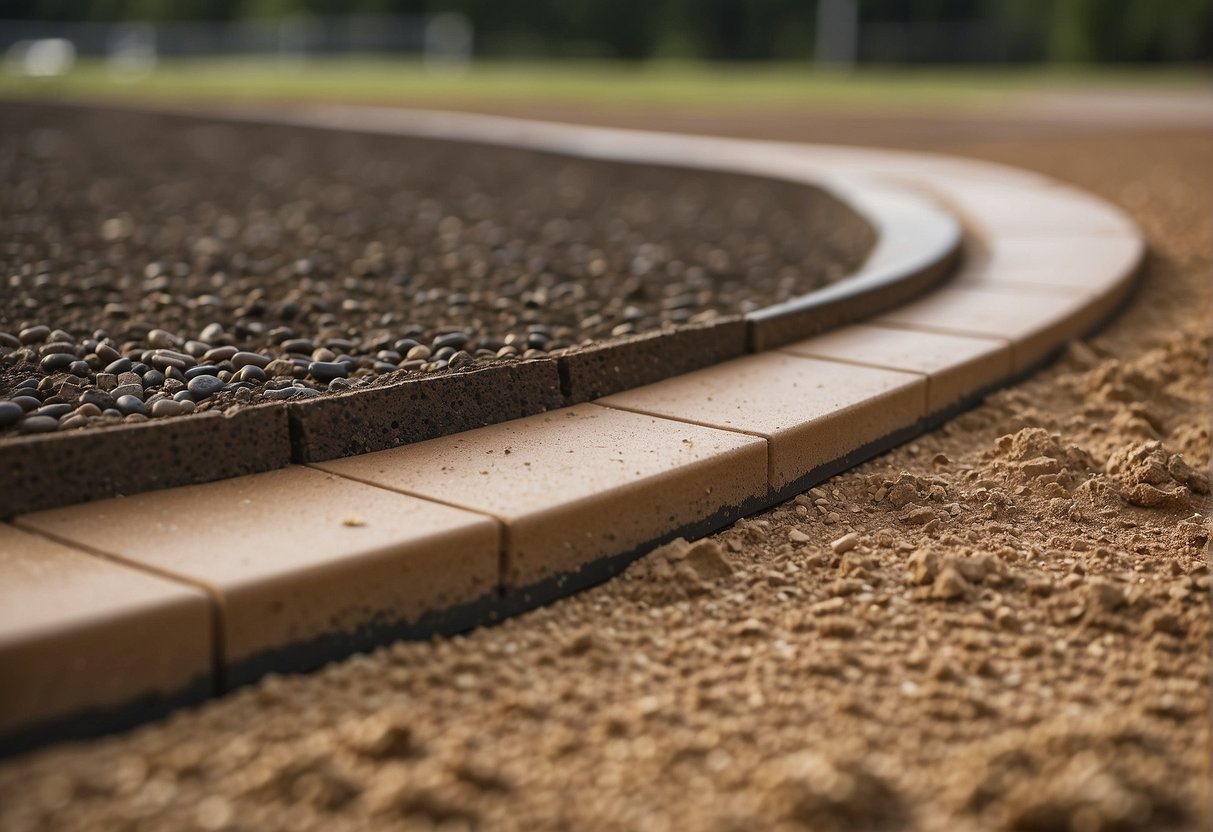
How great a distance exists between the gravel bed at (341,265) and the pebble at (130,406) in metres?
0.01

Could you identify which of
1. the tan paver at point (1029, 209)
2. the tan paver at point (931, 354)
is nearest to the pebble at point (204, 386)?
the tan paver at point (931, 354)

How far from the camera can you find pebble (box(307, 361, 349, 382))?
9.30ft

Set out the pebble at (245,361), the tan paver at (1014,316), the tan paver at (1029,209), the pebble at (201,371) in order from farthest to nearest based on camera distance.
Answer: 1. the tan paver at (1029,209)
2. the tan paver at (1014,316)
3. the pebble at (245,361)
4. the pebble at (201,371)

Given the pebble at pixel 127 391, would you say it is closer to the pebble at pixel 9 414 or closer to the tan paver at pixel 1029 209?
the pebble at pixel 9 414

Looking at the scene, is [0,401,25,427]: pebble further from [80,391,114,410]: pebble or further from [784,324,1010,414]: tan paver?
[784,324,1010,414]: tan paver

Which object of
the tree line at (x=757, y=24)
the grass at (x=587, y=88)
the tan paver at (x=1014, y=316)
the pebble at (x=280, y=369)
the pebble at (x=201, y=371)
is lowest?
the tan paver at (x=1014, y=316)

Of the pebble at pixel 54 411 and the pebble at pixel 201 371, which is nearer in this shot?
the pebble at pixel 54 411

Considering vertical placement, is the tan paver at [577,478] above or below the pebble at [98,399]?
below

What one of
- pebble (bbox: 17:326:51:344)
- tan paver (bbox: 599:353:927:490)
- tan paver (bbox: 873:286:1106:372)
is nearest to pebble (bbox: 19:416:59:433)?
pebble (bbox: 17:326:51:344)

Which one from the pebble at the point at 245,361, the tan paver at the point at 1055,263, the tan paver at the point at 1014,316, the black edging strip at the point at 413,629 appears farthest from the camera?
the tan paver at the point at 1055,263

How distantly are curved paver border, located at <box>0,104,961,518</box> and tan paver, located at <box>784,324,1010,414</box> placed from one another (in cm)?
11

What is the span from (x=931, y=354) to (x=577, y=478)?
1.47 meters

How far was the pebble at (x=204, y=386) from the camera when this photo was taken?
103 inches

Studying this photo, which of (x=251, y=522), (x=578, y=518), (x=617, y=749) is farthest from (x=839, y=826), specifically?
(x=251, y=522)
